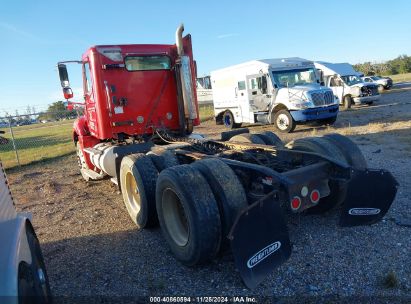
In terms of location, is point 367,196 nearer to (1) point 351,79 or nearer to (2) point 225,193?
(2) point 225,193

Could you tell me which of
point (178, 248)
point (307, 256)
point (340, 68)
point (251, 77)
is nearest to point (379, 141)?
point (251, 77)

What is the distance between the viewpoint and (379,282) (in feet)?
10.7

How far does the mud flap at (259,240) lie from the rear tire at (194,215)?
571 mm

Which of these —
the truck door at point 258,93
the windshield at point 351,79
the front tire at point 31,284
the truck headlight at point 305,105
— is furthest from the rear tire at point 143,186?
the windshield at point 351,79

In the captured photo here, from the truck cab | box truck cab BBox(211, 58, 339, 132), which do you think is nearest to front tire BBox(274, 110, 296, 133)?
box truck cab BBox(211, 58, 339, 132)

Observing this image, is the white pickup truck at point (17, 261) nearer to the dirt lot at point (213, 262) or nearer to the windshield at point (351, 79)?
the dirt lot at point (213, 262)

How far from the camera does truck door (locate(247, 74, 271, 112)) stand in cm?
1527

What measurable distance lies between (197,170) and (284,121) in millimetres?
11146

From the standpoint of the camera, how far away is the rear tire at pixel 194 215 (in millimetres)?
3533

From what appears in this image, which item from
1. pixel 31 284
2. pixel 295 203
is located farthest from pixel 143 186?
pixel 31 284

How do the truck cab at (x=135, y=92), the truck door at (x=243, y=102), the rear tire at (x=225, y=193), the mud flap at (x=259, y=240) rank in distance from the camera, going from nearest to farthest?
1. the mud flap at (x=259, y=240)
2. the rear tire at (x=225, y=193)
3. the truck cab at (x=135, y=92)
4. the truck door at (x=243, y=102)

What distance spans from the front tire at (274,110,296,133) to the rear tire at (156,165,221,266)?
35.8 ft

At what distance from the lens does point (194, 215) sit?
3.54 m

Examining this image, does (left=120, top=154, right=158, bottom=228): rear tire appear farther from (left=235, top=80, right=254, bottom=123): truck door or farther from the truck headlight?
(left=235, top=80, right=254, bottom=123): truck door
